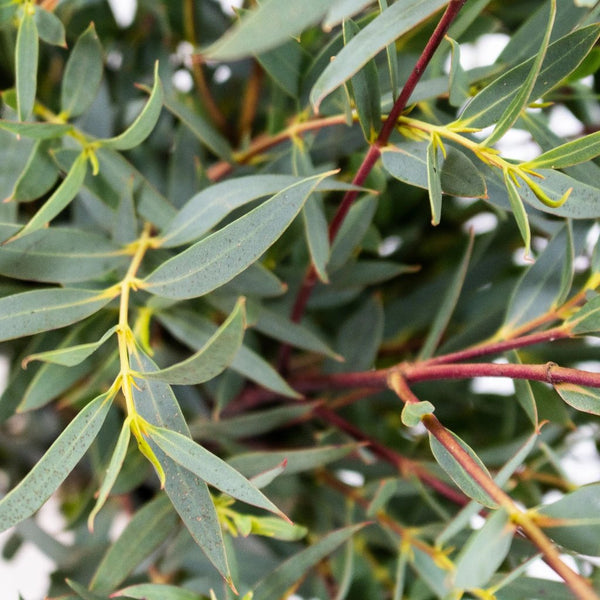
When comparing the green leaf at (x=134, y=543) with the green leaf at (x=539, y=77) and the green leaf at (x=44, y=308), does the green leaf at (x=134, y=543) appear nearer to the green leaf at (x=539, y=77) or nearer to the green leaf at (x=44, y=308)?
the green leaf at (x=44, y=308)

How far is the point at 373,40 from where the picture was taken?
240mm

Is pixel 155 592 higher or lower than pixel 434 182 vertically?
lower

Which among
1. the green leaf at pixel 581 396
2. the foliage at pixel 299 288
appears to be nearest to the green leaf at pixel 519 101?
the foliage at pixel 299 288

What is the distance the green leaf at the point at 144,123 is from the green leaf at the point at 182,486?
0.11 meters

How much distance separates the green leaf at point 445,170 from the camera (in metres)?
0.29

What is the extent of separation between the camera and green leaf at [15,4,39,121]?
324mm

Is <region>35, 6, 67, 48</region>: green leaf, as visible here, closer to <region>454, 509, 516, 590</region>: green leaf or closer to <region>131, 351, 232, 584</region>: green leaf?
<region>131, 351, 232, 584</region>: green leaf

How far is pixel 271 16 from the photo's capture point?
0.20m

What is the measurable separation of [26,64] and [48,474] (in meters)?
0.19

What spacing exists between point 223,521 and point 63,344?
13 centimetres

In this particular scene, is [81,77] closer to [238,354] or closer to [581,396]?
[238,354]

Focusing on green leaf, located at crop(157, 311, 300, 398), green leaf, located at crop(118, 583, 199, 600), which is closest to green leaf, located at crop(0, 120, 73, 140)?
green leaf, located at crop(157, 311, 300, 398)

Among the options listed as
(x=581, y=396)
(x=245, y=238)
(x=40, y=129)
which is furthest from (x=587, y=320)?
(x=40, y=129)

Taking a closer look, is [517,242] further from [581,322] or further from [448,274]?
[581,322]
